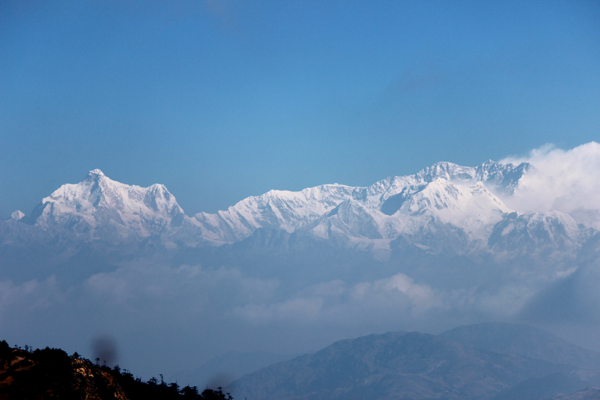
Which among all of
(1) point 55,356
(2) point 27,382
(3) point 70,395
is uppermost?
(1) point 55,356

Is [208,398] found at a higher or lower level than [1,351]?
lower

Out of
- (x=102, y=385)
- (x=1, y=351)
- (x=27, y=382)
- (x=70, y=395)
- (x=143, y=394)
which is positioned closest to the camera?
(x=70, y=395)

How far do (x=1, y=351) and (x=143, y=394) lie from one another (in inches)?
1455

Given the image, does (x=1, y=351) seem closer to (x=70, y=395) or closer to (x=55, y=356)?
(x=55, y=356)

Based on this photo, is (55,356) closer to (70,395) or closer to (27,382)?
(27,382)

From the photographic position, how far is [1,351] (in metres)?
84.8

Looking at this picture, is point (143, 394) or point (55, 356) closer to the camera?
point (55, 356)

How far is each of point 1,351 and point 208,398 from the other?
44771mm

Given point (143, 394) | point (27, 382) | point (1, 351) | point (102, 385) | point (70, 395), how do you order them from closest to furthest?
point (70, 395), point (102, 385), point (27, 382), point (1, 351), point (143, 394)

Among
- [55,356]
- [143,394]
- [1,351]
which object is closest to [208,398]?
[143,394]

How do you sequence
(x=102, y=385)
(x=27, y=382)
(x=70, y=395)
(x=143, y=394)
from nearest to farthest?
(x=70, y=395), (x=102, y=385), (x=27, y=382), (x=143, y=394)

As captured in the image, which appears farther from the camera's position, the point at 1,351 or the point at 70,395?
the point at 1,351

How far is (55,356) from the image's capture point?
89.2 m

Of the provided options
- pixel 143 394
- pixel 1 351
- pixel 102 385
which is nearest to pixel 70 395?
pixel 102 385
